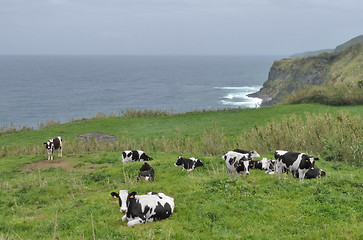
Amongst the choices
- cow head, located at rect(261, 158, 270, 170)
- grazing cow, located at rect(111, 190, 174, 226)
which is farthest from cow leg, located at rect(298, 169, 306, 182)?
grazing cow, located at rect(111, 190, 174, 226)

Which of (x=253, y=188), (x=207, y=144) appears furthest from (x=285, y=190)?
(x=207, y=144)

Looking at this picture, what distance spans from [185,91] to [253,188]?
136 metres

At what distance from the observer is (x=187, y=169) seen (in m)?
19.5

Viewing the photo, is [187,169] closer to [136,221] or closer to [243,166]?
[243,166]

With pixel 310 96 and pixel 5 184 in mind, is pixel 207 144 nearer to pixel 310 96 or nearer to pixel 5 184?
pixel 5 184

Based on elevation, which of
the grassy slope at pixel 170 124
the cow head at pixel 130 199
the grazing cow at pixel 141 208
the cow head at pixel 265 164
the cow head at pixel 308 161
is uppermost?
the cow head at pixel 308 161

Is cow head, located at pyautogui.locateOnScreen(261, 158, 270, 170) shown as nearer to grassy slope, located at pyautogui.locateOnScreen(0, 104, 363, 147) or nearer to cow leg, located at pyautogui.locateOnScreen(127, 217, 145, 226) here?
cow leg, located at pyautogui.locateOnScreen(127, 217, 145, 226)

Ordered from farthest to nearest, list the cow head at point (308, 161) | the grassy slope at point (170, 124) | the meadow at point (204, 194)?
the grassy slope at point (170, 124) < the cow head at point (308, 161) < the meadow at point (204, 194)

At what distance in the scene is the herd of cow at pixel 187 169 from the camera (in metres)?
11.5

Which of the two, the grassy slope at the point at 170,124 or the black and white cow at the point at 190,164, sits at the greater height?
the black and white cow at the point at 190,164

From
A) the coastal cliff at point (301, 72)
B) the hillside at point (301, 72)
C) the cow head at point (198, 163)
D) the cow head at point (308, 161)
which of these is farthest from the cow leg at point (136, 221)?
the coastal cliff at point (301, 72)

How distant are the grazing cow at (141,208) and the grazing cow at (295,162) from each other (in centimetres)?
686

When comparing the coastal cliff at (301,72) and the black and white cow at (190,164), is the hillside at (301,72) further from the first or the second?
the black and white cow at (190,164)

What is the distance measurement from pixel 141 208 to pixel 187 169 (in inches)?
324
